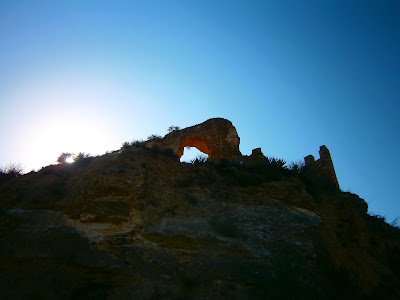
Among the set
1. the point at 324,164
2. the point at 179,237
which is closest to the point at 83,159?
the point at 179,237

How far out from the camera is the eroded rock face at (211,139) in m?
14.8

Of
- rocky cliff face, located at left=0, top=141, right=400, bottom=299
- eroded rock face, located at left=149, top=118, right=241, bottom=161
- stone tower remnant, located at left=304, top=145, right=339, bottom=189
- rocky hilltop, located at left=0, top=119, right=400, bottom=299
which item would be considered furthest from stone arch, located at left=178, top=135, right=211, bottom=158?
stone tower remnant, located at left=304, top=145, right=339, bottom=189

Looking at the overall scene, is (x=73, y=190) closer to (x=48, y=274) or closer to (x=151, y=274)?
(x=48, y=274)

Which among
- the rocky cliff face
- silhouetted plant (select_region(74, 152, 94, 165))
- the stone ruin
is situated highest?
the stone ruin

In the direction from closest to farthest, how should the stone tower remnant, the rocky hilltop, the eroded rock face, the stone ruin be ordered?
the rocky hilltop < the stone tower remnant < the stone ruin < the eroded rock face

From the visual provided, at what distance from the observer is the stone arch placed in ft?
50.7

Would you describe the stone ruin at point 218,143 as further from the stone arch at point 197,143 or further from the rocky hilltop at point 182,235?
the rocky hilltop at point 182,235

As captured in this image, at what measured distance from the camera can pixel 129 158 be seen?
10539 mm

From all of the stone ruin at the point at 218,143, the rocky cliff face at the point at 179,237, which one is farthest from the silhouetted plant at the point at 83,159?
the stone ruin at the point at 218,143

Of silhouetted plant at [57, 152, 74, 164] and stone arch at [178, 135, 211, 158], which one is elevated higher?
stone arch at [178, 135, 211, 158]

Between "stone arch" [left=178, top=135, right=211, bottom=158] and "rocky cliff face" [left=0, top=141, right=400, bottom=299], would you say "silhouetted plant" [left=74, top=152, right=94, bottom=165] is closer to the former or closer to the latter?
"rocky cliff face" [left=0, top=141, right=400, bottom=299]

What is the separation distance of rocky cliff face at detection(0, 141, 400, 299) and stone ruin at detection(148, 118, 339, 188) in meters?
3.47

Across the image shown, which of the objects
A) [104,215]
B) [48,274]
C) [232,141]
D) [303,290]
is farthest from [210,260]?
[232,141]

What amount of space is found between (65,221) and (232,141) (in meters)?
9.37
